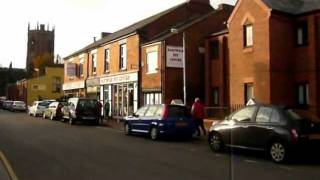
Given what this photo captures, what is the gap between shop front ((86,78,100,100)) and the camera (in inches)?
1879

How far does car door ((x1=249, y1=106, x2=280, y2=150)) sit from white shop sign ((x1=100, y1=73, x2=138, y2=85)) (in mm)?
24120

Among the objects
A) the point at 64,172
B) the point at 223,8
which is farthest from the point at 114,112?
the point at 64,172

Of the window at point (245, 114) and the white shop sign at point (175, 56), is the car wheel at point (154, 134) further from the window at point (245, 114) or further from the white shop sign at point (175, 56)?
the white shop sign at point (175, 56)

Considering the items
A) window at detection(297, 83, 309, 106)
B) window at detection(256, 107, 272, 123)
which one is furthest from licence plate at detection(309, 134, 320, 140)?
window at detection(297, 83, 309, 106)

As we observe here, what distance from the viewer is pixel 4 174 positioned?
12.0 meters

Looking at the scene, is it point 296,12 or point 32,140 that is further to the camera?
point 296,12

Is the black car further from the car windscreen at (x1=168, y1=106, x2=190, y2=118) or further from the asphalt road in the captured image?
the car windscreen at (x1=168, y1=106, x2=190, y2=118)

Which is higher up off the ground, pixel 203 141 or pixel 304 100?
pixel 304 100

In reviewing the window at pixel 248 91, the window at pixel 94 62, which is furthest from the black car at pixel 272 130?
the window at pixel 94 62

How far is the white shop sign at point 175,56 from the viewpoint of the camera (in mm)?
34906

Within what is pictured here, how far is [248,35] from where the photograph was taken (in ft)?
97.4

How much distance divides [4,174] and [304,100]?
64.5 feet

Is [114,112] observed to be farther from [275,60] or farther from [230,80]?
[275,60]

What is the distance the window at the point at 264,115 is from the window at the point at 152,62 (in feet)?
69.5
